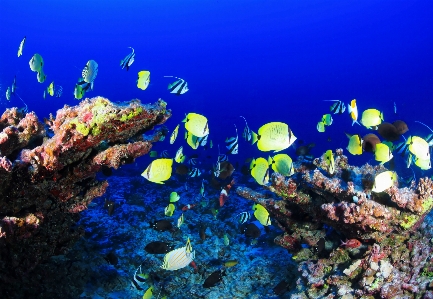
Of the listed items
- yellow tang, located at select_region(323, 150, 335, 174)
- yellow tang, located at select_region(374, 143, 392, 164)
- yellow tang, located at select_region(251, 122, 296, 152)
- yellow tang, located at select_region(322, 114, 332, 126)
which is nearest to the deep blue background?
yellow tang, located at select_region(322, 114, 332, 126)

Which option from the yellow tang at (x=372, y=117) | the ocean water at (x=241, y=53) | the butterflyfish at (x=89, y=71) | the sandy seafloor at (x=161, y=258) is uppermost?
the ocean water at (x=241, y=53)

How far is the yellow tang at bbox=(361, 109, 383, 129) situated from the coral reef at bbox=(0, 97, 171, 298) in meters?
3.86

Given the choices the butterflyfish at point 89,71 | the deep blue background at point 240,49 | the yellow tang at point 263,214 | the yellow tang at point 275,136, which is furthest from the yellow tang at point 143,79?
the deep blue background at point 240,49

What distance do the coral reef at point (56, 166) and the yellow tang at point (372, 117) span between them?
386 cm

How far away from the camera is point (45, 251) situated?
370 centimetres

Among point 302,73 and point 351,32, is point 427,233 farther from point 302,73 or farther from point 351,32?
point 351,32

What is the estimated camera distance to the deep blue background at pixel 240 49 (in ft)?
253

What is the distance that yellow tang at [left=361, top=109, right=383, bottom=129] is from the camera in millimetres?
5461

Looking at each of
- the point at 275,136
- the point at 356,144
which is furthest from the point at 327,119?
the point at 275,136

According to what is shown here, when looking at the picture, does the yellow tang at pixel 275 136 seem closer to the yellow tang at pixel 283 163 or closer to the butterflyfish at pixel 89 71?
the yellow tang at pixel 283 163

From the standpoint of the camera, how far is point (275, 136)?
3.34 meters

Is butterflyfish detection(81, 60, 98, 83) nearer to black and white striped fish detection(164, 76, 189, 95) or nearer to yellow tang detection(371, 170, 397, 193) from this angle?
black and white striped fish detection(164, 76, 189, 95)

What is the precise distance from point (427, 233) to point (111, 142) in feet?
15.7

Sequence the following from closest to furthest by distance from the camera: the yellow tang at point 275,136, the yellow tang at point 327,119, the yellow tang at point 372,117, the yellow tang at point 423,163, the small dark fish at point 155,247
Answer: the yellow tang at point 275,136, the yellow tang at point 423,163, the small dark fish at point 155,247, the yellow tang at point 372,117, the yellow tang at point 327,119
